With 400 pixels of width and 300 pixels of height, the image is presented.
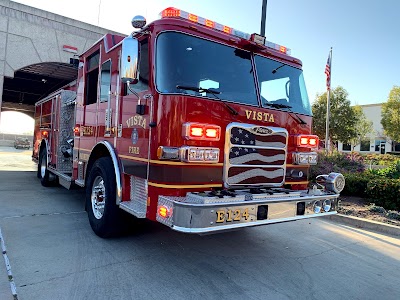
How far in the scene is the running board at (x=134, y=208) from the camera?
3.49m

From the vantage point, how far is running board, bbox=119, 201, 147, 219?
3.49 metres

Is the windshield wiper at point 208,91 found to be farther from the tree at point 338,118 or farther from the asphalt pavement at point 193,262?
the tree at point 338,118

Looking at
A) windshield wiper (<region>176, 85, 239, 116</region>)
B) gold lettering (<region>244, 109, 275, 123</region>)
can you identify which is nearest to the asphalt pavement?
gold lettering (<region>244, 109, 275, 123</region>)

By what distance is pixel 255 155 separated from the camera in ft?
12.5

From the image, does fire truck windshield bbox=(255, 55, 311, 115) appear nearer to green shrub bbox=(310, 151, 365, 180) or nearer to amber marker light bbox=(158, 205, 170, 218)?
amber marker light bbox=(158, 205, 170, 218)

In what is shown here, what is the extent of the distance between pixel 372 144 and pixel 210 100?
4389cm

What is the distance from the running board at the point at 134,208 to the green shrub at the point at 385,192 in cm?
571

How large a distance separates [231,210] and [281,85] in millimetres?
2130

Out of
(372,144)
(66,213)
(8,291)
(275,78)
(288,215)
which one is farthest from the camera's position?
(372,144)

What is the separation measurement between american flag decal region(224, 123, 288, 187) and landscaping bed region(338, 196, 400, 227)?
314 cm

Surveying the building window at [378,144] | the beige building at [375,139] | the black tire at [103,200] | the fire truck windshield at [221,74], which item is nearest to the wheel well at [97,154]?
the black tire at [103,200]

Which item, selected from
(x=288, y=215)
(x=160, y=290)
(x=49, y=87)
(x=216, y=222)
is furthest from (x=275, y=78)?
(x=49, y=87)

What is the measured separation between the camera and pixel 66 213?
5.94m

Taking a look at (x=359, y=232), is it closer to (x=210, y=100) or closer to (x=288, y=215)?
(x=288, y=215)
